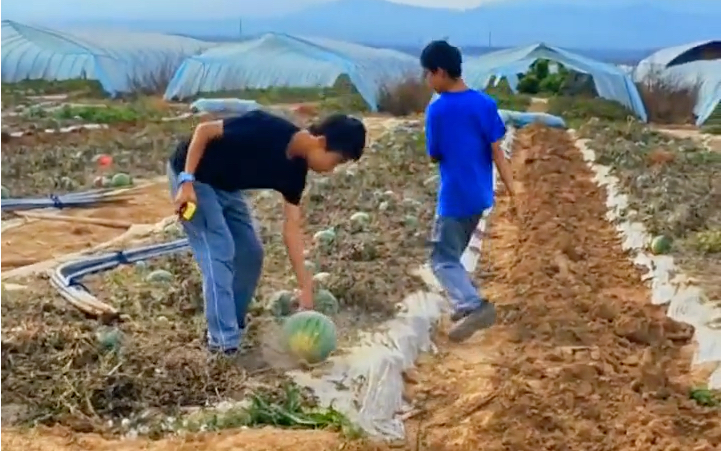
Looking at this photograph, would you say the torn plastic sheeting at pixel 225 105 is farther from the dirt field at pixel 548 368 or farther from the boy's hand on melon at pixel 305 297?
the dirt field at pixel 548 368

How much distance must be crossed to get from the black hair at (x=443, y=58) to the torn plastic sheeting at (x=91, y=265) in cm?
125

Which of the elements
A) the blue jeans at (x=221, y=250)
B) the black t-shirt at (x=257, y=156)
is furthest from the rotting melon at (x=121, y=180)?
the black t-shirt at (x=257, y=156)

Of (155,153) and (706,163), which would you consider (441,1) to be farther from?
(155,153)

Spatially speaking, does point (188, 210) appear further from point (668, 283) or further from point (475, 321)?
point (668, 283)

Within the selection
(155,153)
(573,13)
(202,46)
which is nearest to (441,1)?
(573,13)

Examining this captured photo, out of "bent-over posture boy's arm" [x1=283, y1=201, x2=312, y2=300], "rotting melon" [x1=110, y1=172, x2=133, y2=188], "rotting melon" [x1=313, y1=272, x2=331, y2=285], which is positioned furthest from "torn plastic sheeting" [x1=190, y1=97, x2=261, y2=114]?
"rotting melon" [x1=110, y1=172, x2=133, y2=188]

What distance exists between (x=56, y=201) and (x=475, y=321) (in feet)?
5.80

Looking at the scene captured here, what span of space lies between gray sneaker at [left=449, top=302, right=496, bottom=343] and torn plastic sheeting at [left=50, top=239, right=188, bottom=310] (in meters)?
1.07

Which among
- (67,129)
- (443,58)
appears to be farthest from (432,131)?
(67,129)

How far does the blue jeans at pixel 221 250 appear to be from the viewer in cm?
386

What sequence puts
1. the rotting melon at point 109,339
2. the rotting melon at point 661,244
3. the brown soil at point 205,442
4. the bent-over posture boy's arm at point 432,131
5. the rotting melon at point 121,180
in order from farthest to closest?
the rotting melon at point 121,180, the rotting melon at point 661,244, the rotting melon at point 109,339, the bent-over posture boy's arm at point 432,131, the brown soil at point 205,442

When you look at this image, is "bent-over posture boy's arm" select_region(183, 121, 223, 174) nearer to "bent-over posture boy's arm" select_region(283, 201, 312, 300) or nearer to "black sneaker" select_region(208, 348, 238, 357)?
"bent-over posture boy's arm" select_region(283, 201, 312, 300)

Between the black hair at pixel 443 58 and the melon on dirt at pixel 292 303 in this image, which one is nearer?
the black hair at pixel 443 58

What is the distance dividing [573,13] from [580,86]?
0.96 ft
